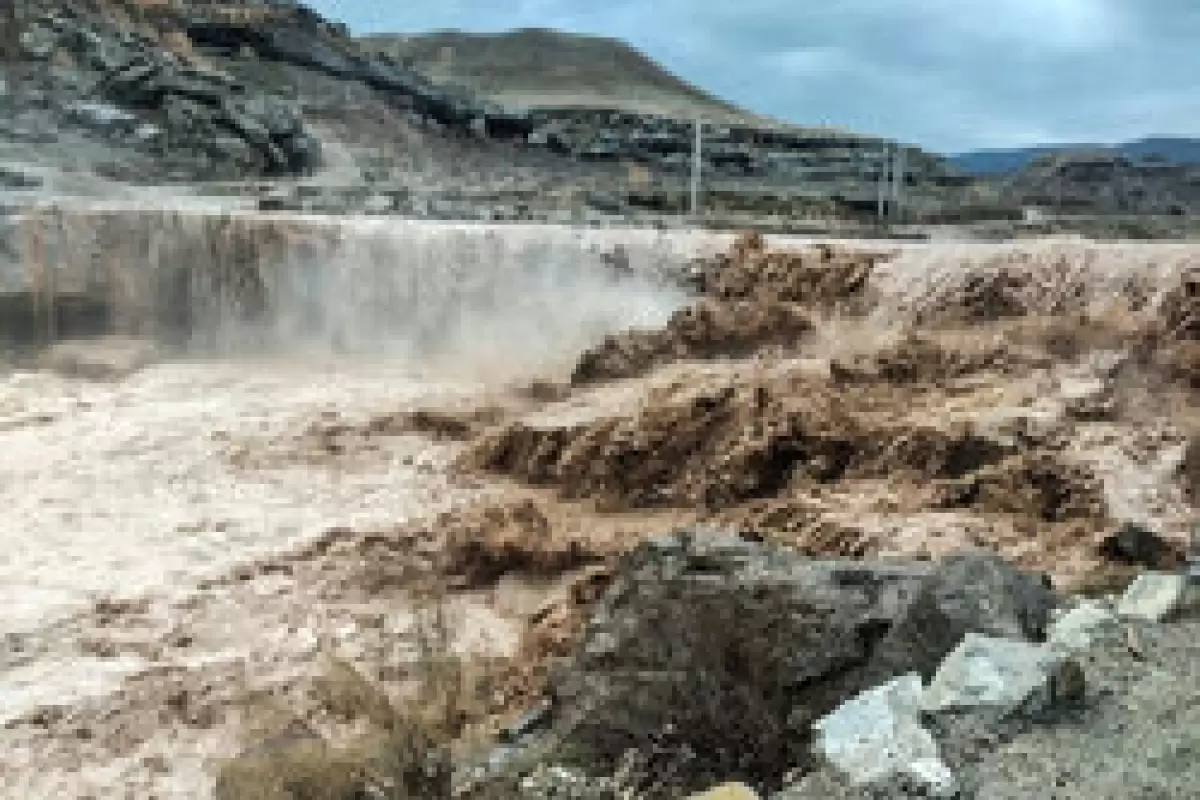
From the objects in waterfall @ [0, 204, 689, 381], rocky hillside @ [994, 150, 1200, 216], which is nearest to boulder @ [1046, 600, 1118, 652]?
waterfall @ [0, 204, 689, 381]

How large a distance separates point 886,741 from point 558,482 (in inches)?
261

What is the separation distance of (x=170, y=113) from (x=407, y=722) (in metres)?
19.7

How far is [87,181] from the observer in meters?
19.8

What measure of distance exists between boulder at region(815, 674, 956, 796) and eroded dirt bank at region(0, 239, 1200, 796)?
2.16m

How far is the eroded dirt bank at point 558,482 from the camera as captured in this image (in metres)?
7.20

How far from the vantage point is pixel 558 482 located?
10.3 meters

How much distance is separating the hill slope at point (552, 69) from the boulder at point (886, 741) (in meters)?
41.2

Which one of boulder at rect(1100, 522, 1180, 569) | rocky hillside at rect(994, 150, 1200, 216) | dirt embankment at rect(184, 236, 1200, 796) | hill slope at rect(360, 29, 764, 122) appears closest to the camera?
boulder at rect(1100, 522, 1180, 569)

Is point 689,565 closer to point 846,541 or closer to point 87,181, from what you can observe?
point 846,541

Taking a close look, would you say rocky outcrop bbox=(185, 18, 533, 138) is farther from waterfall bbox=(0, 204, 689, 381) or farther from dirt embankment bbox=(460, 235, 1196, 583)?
dirt embankment bbox=(460, 235, 1196, 583)

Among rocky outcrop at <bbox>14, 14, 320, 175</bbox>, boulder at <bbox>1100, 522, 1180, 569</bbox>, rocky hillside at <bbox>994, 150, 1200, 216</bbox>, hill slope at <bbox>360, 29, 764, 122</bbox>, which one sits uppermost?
hill slope at <bbox>360, 29, 764, 122</bbox>

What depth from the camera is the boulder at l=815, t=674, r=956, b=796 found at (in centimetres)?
361

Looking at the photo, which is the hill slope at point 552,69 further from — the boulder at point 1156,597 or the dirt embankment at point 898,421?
the boulder at point 1156,597

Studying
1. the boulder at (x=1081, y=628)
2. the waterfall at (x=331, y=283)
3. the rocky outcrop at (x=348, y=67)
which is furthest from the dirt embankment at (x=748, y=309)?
the rocky outcrop at (x=348, y=67)
